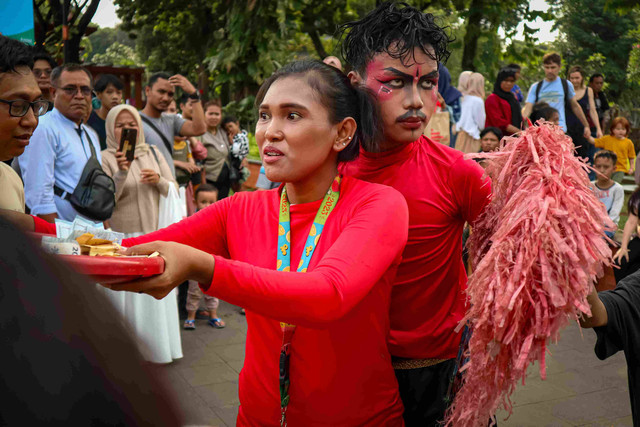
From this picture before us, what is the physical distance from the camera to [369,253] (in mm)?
1557

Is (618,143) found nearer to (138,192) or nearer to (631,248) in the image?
(631,248)

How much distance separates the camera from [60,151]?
4160 millimetres

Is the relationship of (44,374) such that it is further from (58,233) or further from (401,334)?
(401,334)

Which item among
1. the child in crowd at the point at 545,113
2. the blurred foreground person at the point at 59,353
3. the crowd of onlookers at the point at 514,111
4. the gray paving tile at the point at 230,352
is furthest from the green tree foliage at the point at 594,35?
the blurred foreground person at the point at 59,353

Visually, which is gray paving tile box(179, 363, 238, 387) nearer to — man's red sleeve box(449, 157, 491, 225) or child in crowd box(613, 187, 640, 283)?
child in crowd box(613, 187, 640, 283)

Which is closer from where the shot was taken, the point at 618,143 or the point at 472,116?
the point at 472,116

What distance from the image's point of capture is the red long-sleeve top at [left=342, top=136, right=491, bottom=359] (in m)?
2.10

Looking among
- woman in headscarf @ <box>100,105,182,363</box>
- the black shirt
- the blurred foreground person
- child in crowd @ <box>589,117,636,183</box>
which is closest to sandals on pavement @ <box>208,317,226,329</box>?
woman in headscarf @ <box>100,105,182,363</box>

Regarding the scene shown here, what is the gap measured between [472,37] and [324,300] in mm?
13260

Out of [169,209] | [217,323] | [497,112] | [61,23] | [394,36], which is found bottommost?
[217,323]

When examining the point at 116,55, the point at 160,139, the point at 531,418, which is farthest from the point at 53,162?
the point at 116,55

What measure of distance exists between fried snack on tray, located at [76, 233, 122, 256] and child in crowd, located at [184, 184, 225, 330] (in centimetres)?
471

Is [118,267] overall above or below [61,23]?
below

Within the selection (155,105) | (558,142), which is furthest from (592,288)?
(155,105)
